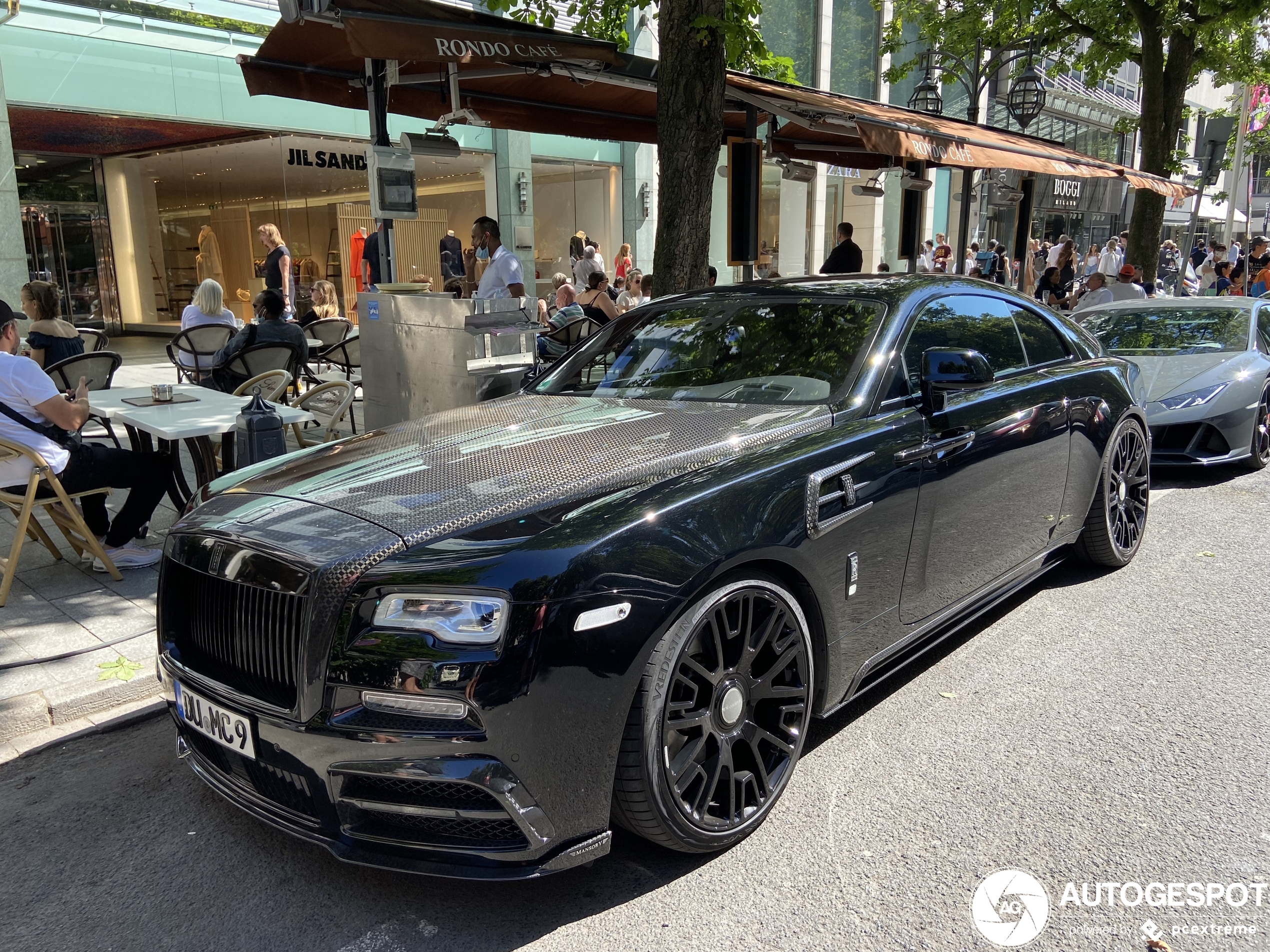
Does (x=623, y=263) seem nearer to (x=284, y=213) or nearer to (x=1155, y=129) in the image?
(x=284, y=213)

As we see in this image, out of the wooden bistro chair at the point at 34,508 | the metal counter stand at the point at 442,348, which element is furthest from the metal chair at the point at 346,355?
the wooden bistro chair at the point at 34,508

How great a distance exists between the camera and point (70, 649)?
4184 mm

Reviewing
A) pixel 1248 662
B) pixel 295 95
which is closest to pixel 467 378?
pixel 295 95

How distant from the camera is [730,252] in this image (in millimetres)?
8906

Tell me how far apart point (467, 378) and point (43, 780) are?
3.50m

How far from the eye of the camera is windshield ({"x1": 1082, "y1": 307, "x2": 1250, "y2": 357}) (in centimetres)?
768

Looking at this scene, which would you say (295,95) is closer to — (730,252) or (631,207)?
(730,252)

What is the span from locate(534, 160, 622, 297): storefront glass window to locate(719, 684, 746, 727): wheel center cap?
16.6 m

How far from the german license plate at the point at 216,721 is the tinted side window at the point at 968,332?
101 inches

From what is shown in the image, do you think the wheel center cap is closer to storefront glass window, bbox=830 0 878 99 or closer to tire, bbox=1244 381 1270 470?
tire, bbox=1244 381 1270 470

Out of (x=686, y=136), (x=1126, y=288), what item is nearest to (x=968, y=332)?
(x=686, y=136)

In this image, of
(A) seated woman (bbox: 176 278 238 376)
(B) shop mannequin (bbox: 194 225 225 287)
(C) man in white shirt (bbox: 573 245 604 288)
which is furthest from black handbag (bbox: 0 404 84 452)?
(B) shop mannequin (bbox: 194 225 225 287)

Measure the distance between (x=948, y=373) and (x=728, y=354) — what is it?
862 mm

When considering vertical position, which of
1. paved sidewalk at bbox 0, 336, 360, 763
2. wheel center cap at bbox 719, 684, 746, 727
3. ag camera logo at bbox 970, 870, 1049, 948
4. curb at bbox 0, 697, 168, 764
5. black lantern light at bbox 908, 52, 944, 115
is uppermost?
black lantern light at bbox 908, 52, 944, 115
